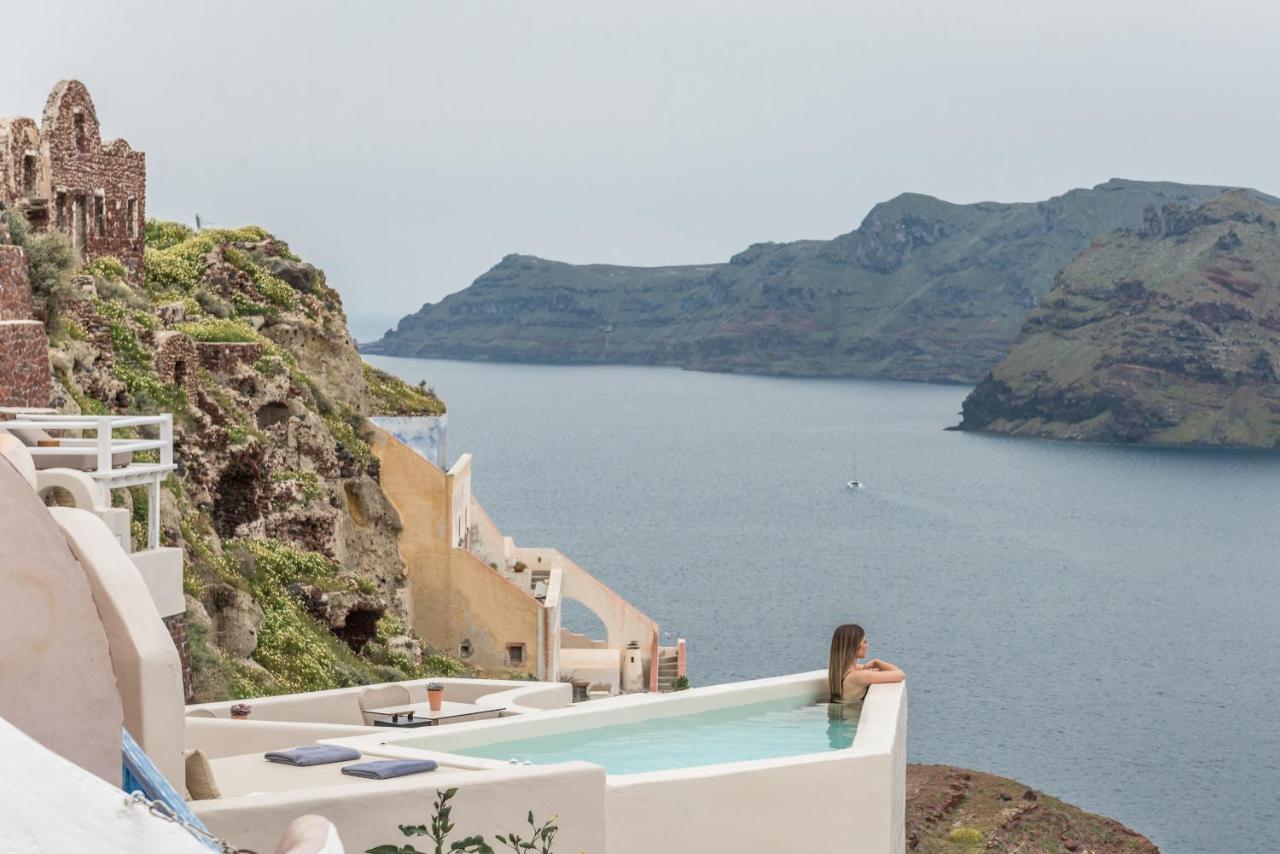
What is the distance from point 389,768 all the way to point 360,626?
1494 cm

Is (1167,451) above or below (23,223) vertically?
below

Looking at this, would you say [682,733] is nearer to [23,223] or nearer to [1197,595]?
[23,223]

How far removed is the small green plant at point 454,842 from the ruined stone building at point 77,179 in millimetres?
16440

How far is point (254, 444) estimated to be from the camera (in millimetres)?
22844

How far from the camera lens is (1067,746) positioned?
56.8m

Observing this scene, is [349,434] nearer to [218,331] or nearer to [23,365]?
[218,331]

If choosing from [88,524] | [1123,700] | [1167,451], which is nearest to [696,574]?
[1123,700]

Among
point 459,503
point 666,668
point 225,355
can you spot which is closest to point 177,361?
point 225,355

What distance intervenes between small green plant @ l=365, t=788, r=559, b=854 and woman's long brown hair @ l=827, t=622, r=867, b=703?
157 inches

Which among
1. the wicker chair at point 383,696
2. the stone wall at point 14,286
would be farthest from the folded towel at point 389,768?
the stone wall at point 14,286

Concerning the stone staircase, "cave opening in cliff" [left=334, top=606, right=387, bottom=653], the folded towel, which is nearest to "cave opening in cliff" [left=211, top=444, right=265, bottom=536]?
"cave opening in cliff" [left=334, top=606, right=387, bottom=653]

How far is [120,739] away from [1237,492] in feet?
481

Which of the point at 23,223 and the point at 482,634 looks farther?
the point at 482,634

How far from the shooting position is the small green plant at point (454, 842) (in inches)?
337
